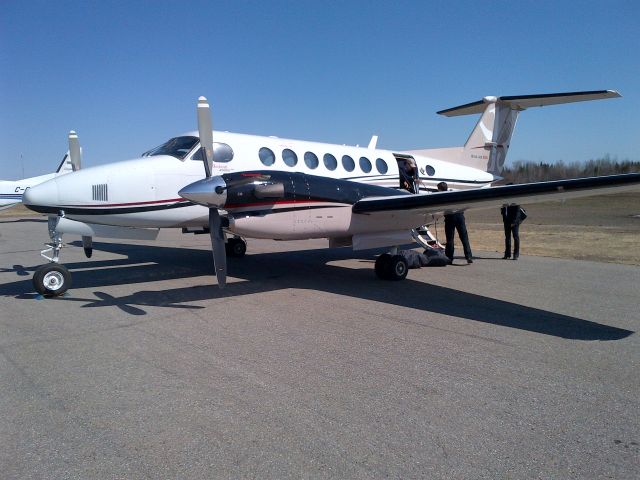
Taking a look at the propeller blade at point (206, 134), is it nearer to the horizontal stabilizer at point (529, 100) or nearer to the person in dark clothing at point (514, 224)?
the person in dark clothing at point (514, 224)

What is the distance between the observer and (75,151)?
366 inches

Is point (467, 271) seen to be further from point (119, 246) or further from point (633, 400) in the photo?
point (119, 246)

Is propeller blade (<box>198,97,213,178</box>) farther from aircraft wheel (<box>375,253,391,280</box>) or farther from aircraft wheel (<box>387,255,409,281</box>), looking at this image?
aircraft wheel (<box>387,255,409,281</box>)

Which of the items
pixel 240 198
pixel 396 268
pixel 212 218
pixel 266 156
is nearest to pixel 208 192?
pixel 240 198

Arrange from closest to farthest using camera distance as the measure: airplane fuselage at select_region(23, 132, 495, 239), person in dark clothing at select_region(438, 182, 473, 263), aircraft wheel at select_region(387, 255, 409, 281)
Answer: airplane fuselage at select_region(23, 132, 495, 239), aircraft wheel at select_region(387, 255, 409, 281), person in dark clothing at select_region(438, 182, 473, 263)

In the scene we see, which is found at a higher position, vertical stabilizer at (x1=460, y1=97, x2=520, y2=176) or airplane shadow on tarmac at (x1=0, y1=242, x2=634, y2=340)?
vertical stabilizer at (x1=460, y1=97, x2=520, y2=176)

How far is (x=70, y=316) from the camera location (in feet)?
20.8

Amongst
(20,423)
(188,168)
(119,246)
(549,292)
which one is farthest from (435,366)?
(119,246)

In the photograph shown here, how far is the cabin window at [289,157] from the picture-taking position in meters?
9.84

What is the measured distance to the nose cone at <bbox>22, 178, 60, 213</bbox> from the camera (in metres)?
7.18

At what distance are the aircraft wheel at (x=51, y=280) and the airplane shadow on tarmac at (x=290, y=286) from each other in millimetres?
293

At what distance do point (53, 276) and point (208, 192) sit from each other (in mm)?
3003

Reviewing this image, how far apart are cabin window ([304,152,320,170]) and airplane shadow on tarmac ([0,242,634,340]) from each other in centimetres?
234

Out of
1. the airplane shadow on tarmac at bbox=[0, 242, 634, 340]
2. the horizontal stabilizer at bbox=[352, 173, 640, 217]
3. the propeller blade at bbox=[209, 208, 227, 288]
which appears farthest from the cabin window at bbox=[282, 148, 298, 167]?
the propeller blade at bbox=[209, 208, 227, 288]
